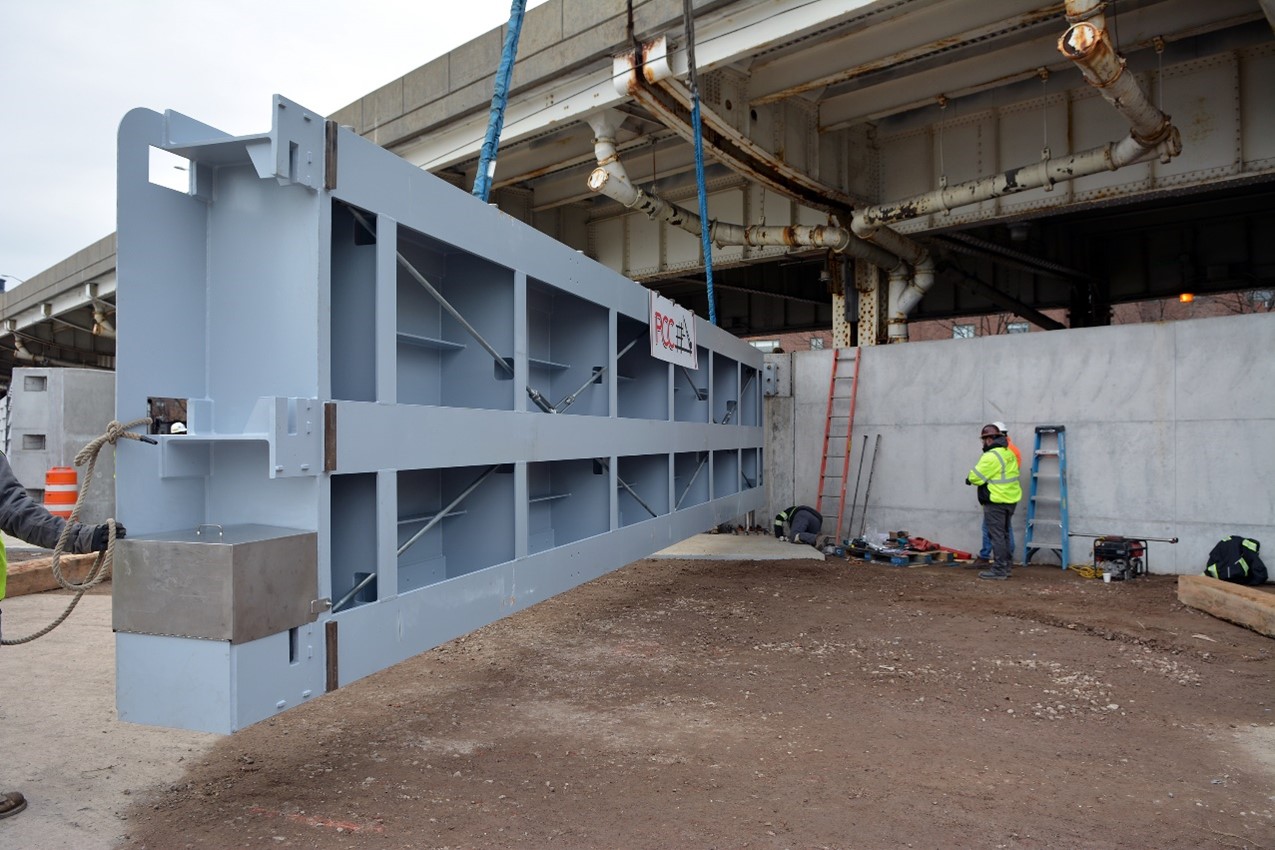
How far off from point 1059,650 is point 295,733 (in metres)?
5.35

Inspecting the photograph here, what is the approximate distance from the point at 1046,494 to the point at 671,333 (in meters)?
6.35

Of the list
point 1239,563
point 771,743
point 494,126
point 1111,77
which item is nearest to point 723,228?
point 1111,77

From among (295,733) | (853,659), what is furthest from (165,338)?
(853,659)

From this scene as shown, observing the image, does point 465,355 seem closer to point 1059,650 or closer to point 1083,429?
point 1059,650

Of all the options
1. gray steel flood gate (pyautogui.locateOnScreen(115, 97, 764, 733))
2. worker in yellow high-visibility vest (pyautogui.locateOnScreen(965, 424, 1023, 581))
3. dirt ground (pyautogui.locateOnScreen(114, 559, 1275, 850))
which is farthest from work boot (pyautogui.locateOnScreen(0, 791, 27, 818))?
worker in yellow high-visibility vest (pyautogui.locateOnScreen(965, 424, 1023, 581))

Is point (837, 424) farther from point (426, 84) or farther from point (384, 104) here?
point (384, 104)

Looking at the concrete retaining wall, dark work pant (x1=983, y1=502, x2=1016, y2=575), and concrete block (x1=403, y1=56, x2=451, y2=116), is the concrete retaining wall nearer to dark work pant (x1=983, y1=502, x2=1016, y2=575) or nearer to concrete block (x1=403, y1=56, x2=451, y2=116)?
dark work pant (x1=983, y1=502, x2=1016, y2=575)

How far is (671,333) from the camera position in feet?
19.6

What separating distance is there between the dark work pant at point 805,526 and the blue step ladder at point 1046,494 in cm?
261

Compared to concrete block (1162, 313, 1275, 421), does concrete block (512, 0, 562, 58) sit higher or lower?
higher

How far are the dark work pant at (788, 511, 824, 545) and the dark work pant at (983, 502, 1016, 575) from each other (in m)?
2.33

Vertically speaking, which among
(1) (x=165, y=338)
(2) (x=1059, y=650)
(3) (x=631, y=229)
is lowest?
(2) (x=1059, y=650)

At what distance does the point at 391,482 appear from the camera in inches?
122

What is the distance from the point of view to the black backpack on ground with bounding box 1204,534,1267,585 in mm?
8242
